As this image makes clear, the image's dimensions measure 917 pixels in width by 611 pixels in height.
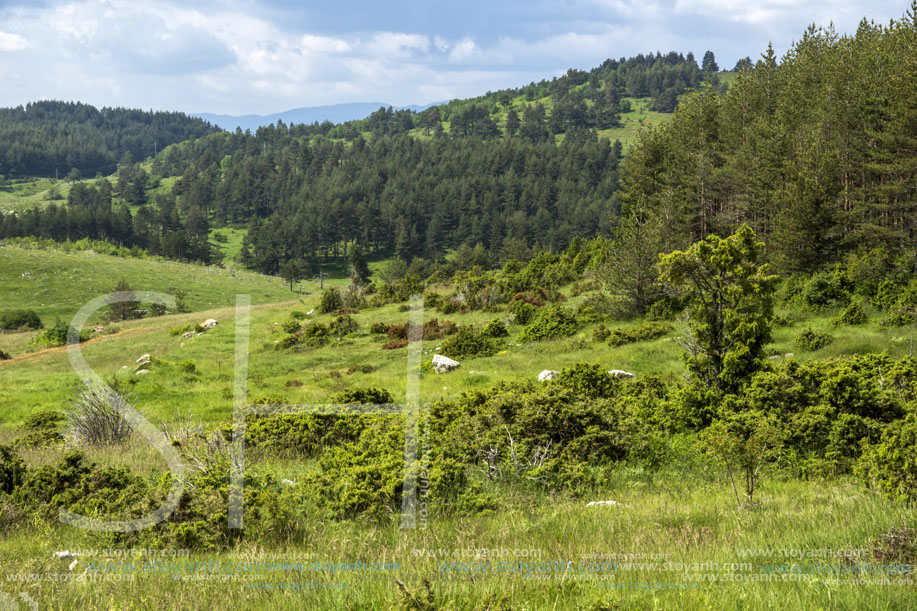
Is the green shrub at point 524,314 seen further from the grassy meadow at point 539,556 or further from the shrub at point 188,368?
the grassy meadow at point 539,556

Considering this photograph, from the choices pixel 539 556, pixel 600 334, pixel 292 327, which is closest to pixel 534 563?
pixel 539 556

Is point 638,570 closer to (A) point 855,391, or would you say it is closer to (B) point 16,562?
(B) point 16,562

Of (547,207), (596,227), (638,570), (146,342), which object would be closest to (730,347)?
(638,570)

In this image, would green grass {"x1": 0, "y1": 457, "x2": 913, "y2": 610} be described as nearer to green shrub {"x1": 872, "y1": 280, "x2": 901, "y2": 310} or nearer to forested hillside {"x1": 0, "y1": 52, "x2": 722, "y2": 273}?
green shrub {"x1": 872, "y1": 280, "x2": 901, "y2": 310}

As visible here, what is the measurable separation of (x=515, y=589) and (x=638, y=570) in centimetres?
91

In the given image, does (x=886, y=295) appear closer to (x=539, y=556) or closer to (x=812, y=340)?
(x=812, y=340)

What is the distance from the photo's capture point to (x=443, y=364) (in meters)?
22.4

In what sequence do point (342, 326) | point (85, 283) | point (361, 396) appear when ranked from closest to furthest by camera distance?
1. point (361, 396)
2. point (342, 326)
3. point (85, 283)

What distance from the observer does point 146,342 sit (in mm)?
30969

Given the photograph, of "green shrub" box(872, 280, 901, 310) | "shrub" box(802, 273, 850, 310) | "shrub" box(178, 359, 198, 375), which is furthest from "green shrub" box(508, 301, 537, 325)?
"shrub" box(178, 359, 198, 375)

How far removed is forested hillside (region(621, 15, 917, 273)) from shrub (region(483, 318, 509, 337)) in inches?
382

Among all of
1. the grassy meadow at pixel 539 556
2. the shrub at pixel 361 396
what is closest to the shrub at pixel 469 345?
the shrub at pixel 361 396

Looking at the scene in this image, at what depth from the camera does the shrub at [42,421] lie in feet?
47.8

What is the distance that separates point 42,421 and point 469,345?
15298 millimetres
